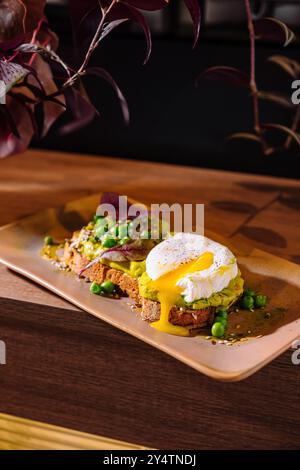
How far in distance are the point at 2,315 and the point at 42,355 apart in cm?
9

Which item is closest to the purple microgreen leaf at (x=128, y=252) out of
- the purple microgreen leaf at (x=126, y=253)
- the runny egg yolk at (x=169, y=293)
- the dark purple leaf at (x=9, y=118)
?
the purple microgreen leaf at (x=126, y=253)

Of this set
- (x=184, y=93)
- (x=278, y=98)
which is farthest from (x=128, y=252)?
(x=184, y=93)

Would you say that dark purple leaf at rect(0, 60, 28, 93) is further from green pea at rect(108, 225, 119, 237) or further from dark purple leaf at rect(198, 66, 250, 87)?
dark purple leaf at rect(198, 66, 250, 87)

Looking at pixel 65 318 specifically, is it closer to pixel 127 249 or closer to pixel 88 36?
pixel 127 249

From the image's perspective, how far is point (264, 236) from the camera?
1341 millimetres

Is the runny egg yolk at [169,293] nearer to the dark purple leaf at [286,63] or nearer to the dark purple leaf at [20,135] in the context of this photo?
the dark purple leaf at [20,135]

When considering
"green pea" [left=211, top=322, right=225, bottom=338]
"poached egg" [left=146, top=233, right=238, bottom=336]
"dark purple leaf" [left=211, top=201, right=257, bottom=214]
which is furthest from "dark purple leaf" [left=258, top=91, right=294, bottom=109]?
"green pea" [left=211, top=322, right=225, bottom=338]

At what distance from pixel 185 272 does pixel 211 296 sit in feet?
0.16

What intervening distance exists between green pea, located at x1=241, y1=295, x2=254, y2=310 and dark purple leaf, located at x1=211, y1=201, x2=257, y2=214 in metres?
0.44

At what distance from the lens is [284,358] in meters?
0.99

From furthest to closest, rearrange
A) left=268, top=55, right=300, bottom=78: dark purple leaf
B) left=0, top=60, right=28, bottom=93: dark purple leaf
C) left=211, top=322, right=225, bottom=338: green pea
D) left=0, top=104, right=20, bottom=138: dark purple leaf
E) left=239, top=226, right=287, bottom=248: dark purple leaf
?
left=268, top=55, right=300, bottom=78: dark purple leaf
left=239, top=226, right=287, bottom=248: dark purple leaf
left=0, top=104, right=20, bottom=138: dark purple leaf
left=0, top=60, right=28, bottom=93: dark purple leaf
left=211, top=322, right=225, bottom=338: green pea

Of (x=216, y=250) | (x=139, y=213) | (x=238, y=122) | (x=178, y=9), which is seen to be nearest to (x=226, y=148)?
(x=238, y=122)

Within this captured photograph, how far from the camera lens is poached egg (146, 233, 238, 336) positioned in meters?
0.98

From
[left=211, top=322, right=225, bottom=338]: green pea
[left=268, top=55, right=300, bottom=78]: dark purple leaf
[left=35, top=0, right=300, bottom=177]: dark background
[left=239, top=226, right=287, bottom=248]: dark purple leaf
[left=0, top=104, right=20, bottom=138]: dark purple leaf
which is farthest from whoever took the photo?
[left=35, top=0, right=300, bottom=177]: dark background
